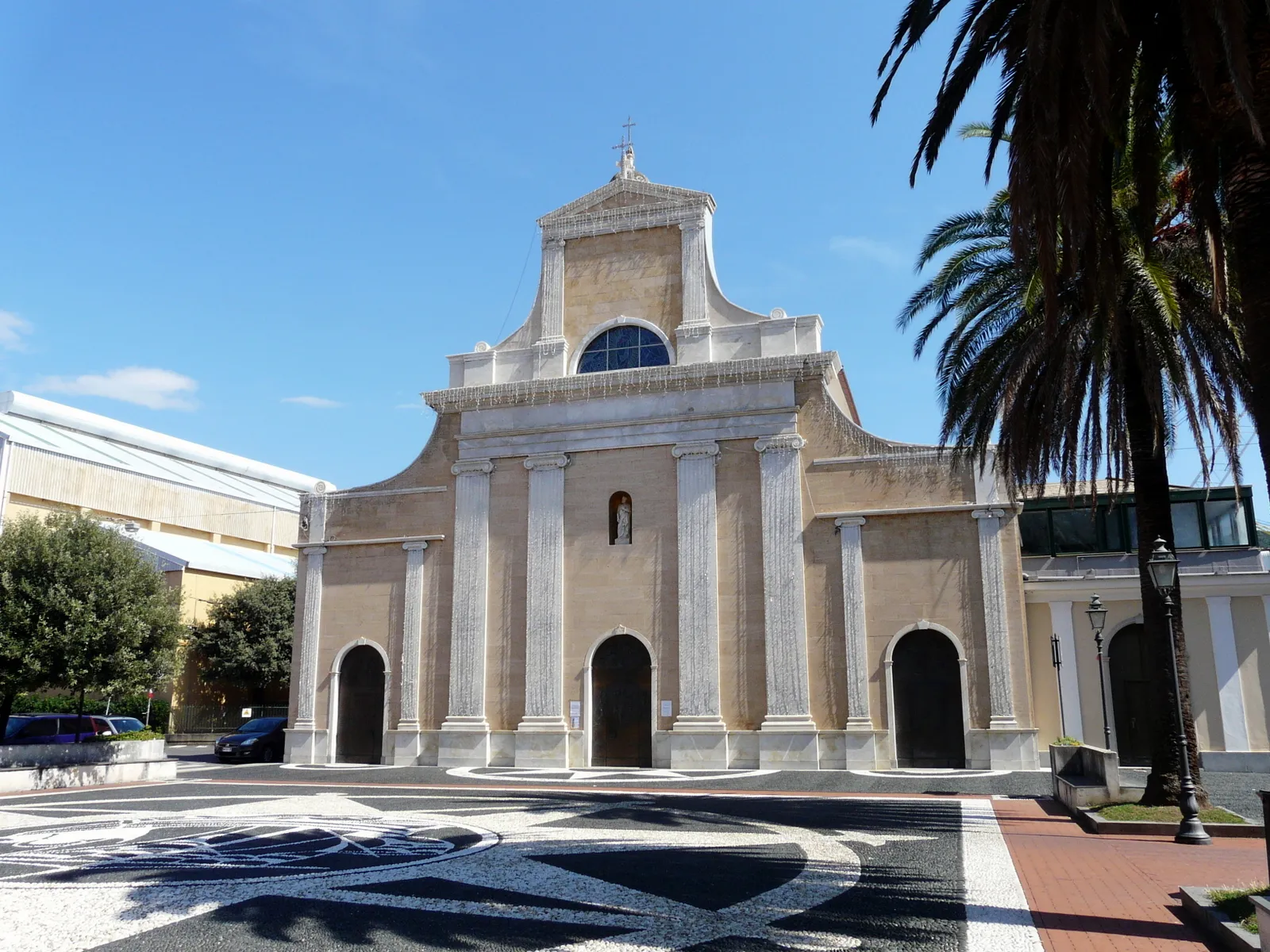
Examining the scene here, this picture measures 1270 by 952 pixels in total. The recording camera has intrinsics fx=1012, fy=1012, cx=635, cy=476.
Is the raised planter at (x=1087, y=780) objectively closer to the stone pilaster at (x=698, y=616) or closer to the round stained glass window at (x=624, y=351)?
the stone pilaster at (x=698, y=616)

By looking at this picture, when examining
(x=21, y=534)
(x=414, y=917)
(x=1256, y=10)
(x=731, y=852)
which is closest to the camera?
(x=1256, y=10)

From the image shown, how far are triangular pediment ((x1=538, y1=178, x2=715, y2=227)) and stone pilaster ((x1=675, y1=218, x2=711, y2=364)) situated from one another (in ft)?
2.29

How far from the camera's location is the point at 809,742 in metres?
26.3

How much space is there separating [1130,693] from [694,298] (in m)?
16.7

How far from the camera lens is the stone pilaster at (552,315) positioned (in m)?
31.0

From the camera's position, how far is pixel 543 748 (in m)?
28.1

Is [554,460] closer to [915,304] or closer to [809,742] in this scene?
[809,742]

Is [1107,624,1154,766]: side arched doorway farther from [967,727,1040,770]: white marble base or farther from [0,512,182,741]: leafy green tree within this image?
[0,512,182,741]: leafy green tree

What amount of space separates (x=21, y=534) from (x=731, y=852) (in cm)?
2119

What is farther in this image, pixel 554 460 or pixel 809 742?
pixel 554 460

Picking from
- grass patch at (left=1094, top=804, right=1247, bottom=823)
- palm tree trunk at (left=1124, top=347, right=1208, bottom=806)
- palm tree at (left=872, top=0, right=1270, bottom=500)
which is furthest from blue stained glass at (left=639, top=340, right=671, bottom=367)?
palm tree at (left=872, top=0, right=1270, bottom=500)

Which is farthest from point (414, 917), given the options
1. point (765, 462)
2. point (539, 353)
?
point (539, 353)

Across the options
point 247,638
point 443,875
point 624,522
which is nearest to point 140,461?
point 247,638

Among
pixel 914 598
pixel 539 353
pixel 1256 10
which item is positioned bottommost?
pixel 914 598
